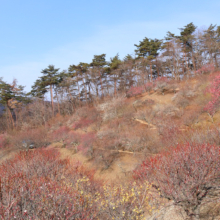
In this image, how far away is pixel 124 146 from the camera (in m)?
20.6

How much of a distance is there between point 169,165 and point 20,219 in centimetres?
586

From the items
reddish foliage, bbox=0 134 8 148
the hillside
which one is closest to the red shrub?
the hillside

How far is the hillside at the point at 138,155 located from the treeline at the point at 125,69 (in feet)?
27.5

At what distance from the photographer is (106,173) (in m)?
17.4

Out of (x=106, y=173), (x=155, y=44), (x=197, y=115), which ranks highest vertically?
(x=155, y=44)

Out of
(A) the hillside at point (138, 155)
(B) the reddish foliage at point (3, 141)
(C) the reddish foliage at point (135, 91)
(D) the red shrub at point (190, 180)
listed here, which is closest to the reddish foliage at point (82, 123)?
(A) the hillside at point (138, 155)

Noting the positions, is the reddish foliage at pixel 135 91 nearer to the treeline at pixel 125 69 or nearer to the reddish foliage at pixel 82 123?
the treeline at pixel 125 69

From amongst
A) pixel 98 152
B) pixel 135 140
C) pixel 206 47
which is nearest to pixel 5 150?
pixel 98 152

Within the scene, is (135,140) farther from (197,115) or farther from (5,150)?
(5,150)

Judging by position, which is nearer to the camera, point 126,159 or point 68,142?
point 126,159

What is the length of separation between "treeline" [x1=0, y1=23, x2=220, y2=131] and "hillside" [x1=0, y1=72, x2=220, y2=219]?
8376mm

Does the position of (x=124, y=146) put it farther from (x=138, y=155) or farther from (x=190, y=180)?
(x=190, y=180)

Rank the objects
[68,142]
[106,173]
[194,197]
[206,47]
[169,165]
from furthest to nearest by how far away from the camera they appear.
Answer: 1. [206,47]
2. [68,142]
3. [106,173]
4. [169,165]
5. [194,197]

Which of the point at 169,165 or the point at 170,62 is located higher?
the point at 170,62
